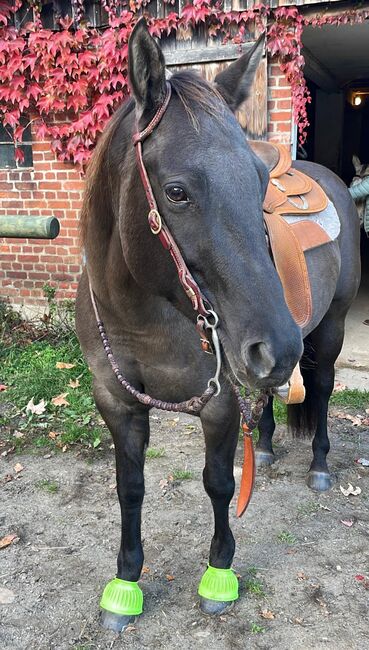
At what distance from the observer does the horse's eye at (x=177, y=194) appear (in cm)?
130

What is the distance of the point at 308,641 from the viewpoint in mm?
2062

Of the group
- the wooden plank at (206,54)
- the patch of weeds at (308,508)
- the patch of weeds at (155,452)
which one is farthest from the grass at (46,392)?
the wooden plank at (206,54)

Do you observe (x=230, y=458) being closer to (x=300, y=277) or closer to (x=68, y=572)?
(x=300, y=277)

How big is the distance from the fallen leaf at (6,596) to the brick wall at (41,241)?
351 centimetres

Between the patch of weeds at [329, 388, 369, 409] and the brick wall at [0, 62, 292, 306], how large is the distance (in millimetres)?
2798

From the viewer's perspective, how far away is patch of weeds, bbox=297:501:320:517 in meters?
2.91

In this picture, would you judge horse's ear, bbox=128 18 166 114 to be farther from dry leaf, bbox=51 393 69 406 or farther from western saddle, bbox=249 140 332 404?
dry leaf, bbox=51 393 69 406

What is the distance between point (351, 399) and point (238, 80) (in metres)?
3.18

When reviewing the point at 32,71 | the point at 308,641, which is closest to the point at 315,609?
the point at 308,641

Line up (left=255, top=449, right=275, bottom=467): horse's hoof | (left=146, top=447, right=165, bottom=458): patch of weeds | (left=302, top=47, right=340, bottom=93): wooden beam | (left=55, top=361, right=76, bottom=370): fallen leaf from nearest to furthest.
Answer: (left=255, top=449, right=275, bottom=467): horse's hoof → (left=146, top=447, right=165, bottom=458): patch of weeds → (left=55, top=361, right=76, bottom=370): fallen leaf → (left=302, top=47, right=340, bottom=93): wooden beam

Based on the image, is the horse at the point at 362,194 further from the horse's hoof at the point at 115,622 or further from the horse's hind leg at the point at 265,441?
Result: the horse's hoof at the point at 115,622

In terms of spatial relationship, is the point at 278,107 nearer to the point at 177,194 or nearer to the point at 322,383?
the point at 322,383

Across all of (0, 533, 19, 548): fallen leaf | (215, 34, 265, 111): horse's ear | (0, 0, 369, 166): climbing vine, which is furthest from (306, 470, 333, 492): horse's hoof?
(0, 0, 369, 166): climbing vine

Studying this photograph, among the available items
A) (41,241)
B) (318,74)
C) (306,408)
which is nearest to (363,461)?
(306,408)
